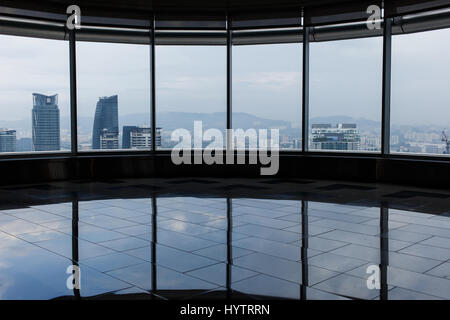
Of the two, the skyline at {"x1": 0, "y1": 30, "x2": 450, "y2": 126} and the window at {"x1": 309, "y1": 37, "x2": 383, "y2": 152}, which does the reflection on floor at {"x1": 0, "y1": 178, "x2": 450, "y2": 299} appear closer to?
the window at {"x1": 309, "y1": 37, "x2": 383, "y2": 152}

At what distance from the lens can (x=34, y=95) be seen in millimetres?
9703

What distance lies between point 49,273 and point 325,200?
15.1 feet

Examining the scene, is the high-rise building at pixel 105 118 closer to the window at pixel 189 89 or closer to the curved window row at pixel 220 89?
the curved window row at pixel 220 89

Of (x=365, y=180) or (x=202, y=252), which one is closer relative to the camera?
(x=202, y=252)

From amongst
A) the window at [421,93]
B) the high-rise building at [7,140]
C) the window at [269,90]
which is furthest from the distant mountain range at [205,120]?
the high-rise building at [7,140]

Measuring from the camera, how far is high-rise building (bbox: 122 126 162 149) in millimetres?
10523

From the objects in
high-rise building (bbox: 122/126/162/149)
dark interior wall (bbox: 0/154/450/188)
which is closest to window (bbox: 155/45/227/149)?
high-rise building (bbox: 122/126/162/149)

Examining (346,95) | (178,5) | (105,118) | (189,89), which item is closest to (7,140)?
(105,118)

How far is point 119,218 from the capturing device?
5938 mm

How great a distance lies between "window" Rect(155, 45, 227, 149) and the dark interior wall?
66 centimetres

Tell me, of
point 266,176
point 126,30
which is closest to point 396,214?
point 266,176

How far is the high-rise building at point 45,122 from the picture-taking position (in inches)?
384

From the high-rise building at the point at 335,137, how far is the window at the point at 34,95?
5.33m
